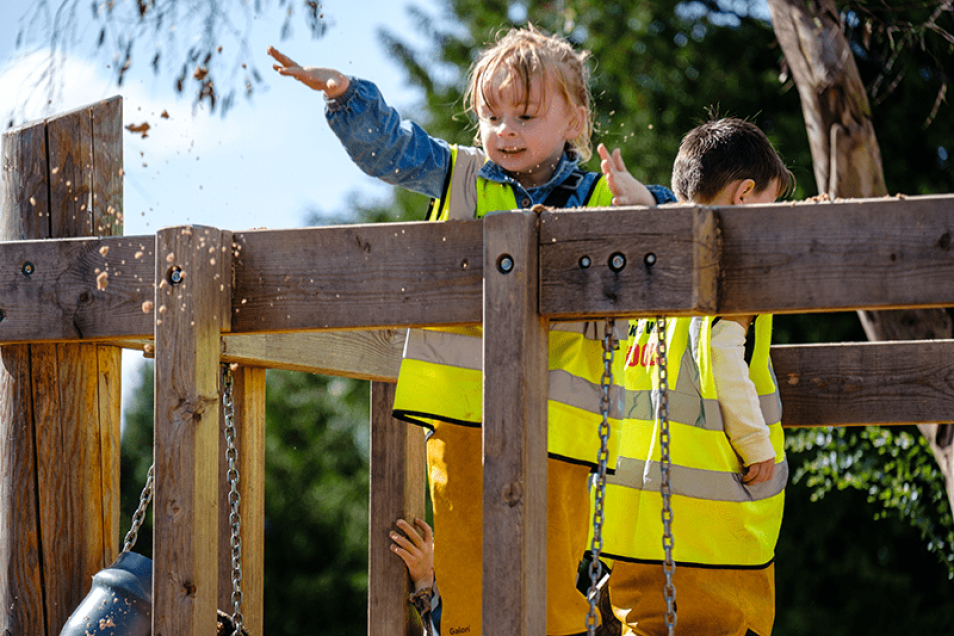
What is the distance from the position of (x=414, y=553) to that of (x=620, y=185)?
1.89 m

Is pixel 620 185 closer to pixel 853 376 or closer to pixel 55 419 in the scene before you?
pixel 55 419

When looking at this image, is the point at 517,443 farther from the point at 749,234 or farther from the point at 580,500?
the point at 580,500

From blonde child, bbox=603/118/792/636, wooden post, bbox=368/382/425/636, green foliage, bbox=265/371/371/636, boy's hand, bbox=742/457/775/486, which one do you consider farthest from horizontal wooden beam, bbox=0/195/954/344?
green foliage, bbox=265/371/371/636

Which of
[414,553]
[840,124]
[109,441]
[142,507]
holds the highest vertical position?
[840,124]

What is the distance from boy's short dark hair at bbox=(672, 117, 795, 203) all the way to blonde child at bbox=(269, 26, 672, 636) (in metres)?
0.31

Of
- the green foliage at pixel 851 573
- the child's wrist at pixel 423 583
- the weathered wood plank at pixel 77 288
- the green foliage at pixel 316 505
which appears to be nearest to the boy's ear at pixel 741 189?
the weathered wood plank at pixel 77 288

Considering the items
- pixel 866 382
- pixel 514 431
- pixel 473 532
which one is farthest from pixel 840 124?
pixel 514 431

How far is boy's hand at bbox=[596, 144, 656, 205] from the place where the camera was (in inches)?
99.9

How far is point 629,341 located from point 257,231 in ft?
4.71

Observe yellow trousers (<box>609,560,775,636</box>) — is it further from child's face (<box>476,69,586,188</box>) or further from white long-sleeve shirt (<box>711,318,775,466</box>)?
child's face (<box>476,69,586,188</box>)

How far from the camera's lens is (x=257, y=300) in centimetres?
236

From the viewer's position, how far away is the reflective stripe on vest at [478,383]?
2.70 m

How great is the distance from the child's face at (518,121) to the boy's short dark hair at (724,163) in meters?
0.48

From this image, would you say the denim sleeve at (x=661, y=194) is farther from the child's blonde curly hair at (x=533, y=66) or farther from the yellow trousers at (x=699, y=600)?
the yellow trousers at (x=699, y=600)
